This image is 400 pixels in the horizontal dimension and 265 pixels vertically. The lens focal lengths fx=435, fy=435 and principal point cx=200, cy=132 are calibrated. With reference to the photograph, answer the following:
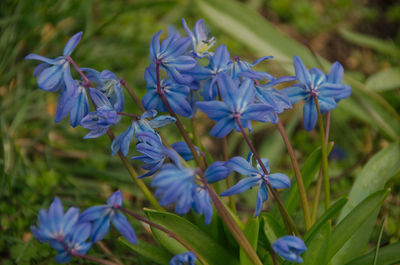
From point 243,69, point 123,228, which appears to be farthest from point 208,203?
point 243,69

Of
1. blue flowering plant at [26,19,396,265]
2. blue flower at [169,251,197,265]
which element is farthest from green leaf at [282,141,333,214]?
blue flower at [169,251,197,265]

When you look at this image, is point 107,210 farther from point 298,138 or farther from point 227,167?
point 298,138

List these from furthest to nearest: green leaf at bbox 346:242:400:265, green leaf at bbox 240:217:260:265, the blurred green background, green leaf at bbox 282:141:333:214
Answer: the blurred green background
green leaf at bbox 282:141:333:214
green leaf at bbox 346:242:400:265
green leaf at bbox 240:217:260:265

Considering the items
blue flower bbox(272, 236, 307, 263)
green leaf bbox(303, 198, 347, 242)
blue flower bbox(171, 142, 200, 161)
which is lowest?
green leaf bbox(303, 198, 347, 242)

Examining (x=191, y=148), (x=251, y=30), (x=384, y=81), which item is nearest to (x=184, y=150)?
(x=191, y=148)

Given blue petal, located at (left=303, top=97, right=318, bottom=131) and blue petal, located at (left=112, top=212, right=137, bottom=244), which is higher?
blue petal, located at (left=303, top=97, right=318, bottom=131)

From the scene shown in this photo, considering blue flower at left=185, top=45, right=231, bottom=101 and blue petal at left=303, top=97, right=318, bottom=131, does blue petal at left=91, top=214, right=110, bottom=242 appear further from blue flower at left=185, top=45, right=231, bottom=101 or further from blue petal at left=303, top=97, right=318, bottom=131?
blue petal at left=303, top=97, right=318, bottom=131

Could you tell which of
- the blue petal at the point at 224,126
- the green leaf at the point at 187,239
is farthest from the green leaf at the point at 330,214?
the blue petal at the point at 224,126
